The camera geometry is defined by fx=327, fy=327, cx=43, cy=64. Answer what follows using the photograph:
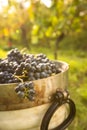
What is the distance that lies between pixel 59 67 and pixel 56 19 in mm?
2840

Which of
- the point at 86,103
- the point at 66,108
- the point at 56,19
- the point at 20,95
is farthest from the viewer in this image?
the point at 56,19

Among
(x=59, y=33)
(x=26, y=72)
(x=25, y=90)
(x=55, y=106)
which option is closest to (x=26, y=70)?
(x=26, y=72)

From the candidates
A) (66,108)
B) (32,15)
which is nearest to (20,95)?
(66,108)

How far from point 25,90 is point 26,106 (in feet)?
0.48

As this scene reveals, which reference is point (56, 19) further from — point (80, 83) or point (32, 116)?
point (32, 116)

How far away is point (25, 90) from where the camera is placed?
69.0 inches

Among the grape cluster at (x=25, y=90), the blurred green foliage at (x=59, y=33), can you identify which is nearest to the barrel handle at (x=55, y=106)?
the grape cluster at (x=25, y=90)

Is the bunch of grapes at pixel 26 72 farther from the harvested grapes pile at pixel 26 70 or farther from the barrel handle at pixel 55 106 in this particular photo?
the barrel handle at pixel 55 106

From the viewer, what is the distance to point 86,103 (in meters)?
3.56

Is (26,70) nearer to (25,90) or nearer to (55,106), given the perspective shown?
(25,90)

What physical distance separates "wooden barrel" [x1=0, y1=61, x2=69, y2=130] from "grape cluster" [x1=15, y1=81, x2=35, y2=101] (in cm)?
6

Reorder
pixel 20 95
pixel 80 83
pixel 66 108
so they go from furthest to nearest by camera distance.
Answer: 1. pixel 80 83
2. pixel 66 108
3. pixel 20 95

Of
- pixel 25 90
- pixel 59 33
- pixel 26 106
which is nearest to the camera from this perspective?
pixel 25 90

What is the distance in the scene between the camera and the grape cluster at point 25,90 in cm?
174
